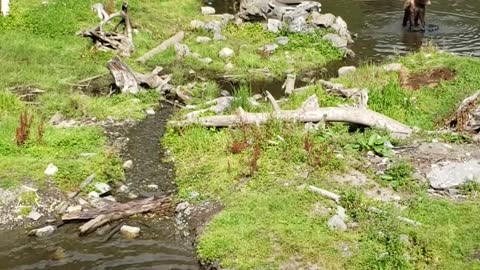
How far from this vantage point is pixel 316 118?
35.5 ft

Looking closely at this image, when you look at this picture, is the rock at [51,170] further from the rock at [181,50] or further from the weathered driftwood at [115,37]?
the rock at [181,50]

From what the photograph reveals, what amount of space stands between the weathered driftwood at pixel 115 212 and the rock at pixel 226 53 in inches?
321

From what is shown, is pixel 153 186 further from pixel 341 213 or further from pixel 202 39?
pixel 202 39

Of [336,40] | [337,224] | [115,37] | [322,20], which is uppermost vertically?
[115,37]

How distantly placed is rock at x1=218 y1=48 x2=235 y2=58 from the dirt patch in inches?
190

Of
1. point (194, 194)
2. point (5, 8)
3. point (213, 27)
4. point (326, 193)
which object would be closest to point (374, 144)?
point (326, 193)

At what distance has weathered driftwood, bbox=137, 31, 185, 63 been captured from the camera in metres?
16.2

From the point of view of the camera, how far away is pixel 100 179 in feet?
31.4

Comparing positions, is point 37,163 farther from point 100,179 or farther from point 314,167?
point 314,167

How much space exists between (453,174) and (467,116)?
2091 mm

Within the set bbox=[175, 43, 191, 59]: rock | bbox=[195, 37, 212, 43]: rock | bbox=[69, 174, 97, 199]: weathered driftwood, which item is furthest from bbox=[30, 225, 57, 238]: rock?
bbox=[195, 37, 212, 43]: rock

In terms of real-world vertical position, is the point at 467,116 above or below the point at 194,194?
above

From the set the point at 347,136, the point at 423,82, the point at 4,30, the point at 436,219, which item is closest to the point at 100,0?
the point at 4,30

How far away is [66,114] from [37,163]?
2.67 metres
